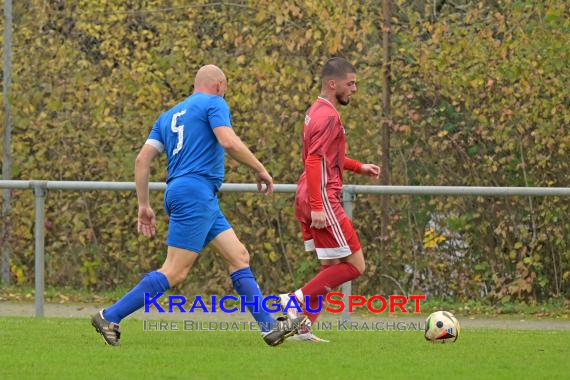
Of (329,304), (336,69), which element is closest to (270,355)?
(336,69)

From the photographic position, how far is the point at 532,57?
14.2m

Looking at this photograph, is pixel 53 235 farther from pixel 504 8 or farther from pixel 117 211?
pixel 504 8

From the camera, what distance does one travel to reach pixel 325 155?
33.7 ft

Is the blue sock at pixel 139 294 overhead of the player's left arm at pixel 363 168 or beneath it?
beneath

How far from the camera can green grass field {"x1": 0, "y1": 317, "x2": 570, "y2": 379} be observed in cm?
864

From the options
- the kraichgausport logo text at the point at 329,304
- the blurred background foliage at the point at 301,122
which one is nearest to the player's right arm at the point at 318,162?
the kraichgausport logo text at the point at 329,304

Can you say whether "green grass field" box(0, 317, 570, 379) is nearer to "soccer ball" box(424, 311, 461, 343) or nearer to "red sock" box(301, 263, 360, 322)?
"soccer ball" box(424, 311, 461, 343)

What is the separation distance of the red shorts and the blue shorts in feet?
2.94

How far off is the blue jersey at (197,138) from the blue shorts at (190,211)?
75 millimetres

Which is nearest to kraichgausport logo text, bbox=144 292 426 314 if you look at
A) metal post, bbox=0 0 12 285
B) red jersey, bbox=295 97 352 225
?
metal post, bbox=0 0 12 285

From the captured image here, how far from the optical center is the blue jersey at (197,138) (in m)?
9.84

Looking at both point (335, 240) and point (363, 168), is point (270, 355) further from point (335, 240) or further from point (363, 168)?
point (363, 168)

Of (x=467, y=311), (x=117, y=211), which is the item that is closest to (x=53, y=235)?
(x=117, y=211)

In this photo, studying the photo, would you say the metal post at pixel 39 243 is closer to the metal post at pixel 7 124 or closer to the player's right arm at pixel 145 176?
the player's right arm at pixel 145 176
